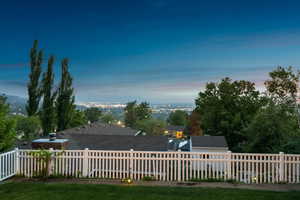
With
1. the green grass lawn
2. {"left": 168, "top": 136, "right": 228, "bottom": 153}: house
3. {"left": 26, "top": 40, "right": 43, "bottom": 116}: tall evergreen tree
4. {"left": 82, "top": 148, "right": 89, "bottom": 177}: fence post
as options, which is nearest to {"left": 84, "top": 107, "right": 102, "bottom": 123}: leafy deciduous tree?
{"left": 26, "top": 40, "right": 43, "bottom": 116}: tall evergreen tree

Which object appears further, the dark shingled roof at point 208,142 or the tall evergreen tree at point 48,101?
the tall evergreen tree at point 48,101

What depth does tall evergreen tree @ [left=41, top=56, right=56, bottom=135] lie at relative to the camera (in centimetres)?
2181

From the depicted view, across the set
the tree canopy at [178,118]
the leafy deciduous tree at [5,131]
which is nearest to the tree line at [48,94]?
the leafy deciduous tree at [5,131]

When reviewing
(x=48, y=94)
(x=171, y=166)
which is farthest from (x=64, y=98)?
(x=171, y=166)

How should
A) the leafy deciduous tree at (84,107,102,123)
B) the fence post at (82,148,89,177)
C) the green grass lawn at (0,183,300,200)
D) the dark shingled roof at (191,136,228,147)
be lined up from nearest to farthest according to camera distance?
the green grass lawn at (0,183,300,200), the fence post at (82,148,89,177), the dark shingled roof at (191,136,228,147), the leafy deciduous tree at (84,107,102,123)

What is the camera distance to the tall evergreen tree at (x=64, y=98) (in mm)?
24188

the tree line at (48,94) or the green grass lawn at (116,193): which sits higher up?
the tree line at (48,94)

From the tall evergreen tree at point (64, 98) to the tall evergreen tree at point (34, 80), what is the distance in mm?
2876

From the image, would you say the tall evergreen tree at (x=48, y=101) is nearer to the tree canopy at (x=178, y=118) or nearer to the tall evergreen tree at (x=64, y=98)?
the tall evergreen tree at (x=64, y=98)

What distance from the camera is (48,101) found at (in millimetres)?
22125

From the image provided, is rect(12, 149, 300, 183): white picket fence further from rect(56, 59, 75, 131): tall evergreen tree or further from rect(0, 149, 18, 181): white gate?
rect(56, 59, 75, 131): tall evergreen tree

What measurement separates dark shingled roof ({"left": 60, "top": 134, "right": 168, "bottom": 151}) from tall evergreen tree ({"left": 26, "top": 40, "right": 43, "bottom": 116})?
887cm

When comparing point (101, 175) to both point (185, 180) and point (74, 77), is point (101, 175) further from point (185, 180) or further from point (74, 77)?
point (74, 77)

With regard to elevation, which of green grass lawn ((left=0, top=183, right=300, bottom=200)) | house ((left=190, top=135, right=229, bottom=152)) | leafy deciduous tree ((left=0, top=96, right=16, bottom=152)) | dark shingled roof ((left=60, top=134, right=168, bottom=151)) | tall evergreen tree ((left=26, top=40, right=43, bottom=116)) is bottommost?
house ((left=190, top=135, right=229, bottom=152))
